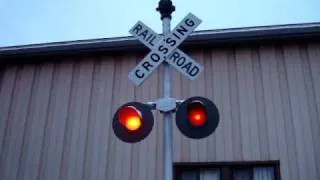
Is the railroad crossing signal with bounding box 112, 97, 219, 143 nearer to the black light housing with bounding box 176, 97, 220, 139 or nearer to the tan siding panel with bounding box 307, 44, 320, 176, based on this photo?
the black light housing with bounding box 176, 97, 220, 139

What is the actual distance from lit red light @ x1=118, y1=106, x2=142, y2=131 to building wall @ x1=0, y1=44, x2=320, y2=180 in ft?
13.1

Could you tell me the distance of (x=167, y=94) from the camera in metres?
4.55

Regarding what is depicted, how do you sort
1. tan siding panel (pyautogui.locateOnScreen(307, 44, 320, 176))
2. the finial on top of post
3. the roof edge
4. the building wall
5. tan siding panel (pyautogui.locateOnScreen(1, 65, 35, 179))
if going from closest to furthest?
the finial on top of post < tan siding panel (pyautogui.locateOnScreen(307, 44, 320, 176)) < the building wall < the roof edge < tan siding panel (pyautogui.locateOnScreen(1, 65, 35, 179))

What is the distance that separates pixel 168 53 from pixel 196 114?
0.91m

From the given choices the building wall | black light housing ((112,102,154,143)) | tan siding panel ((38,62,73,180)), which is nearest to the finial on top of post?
black light housing ((112,102,154,143))

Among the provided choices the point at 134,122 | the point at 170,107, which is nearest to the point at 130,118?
the point at 134,122

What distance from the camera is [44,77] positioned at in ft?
31.4

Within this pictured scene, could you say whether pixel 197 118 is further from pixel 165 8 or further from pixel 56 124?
pixel 56 124

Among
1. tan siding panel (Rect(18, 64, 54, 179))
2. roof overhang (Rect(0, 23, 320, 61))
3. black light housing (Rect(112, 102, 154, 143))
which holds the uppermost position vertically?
roof overhang (Rect(0, 23, 320, 61))

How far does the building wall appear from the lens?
7.95m

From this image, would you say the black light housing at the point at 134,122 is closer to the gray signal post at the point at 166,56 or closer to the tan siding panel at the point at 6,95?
the gray signal post at the point at 166,56

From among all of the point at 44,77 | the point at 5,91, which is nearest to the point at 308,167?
the point at 44,77

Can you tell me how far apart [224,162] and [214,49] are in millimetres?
2532

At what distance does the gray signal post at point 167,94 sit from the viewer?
13.5 feet
